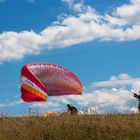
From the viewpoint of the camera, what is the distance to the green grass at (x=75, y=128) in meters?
27.7

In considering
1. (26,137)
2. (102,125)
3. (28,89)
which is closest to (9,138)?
(26,137)

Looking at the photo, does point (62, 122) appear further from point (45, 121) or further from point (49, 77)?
point (49, 77)

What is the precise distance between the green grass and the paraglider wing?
1920 centimetres

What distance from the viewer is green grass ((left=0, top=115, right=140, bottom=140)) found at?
27.7m

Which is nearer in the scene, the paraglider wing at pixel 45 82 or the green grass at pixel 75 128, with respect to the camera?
the green grass at pixel 75 128

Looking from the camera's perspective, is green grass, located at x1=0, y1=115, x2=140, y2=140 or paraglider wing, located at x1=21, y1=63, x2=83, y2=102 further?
paraglider wing, located at x1=21, y1=63, x2=83, y2=102

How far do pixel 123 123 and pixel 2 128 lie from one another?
6.74 m

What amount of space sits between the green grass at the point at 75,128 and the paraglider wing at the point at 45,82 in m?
19.2

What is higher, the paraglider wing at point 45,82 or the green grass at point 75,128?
the paraglider wing at point 45,82

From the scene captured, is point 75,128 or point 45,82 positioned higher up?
point 45,82

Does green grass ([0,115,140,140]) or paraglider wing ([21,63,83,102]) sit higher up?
paraglider wing ([21,63,83,102])

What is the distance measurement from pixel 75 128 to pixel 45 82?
998 inches

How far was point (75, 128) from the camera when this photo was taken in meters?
28.9

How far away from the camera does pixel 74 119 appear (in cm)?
3091
